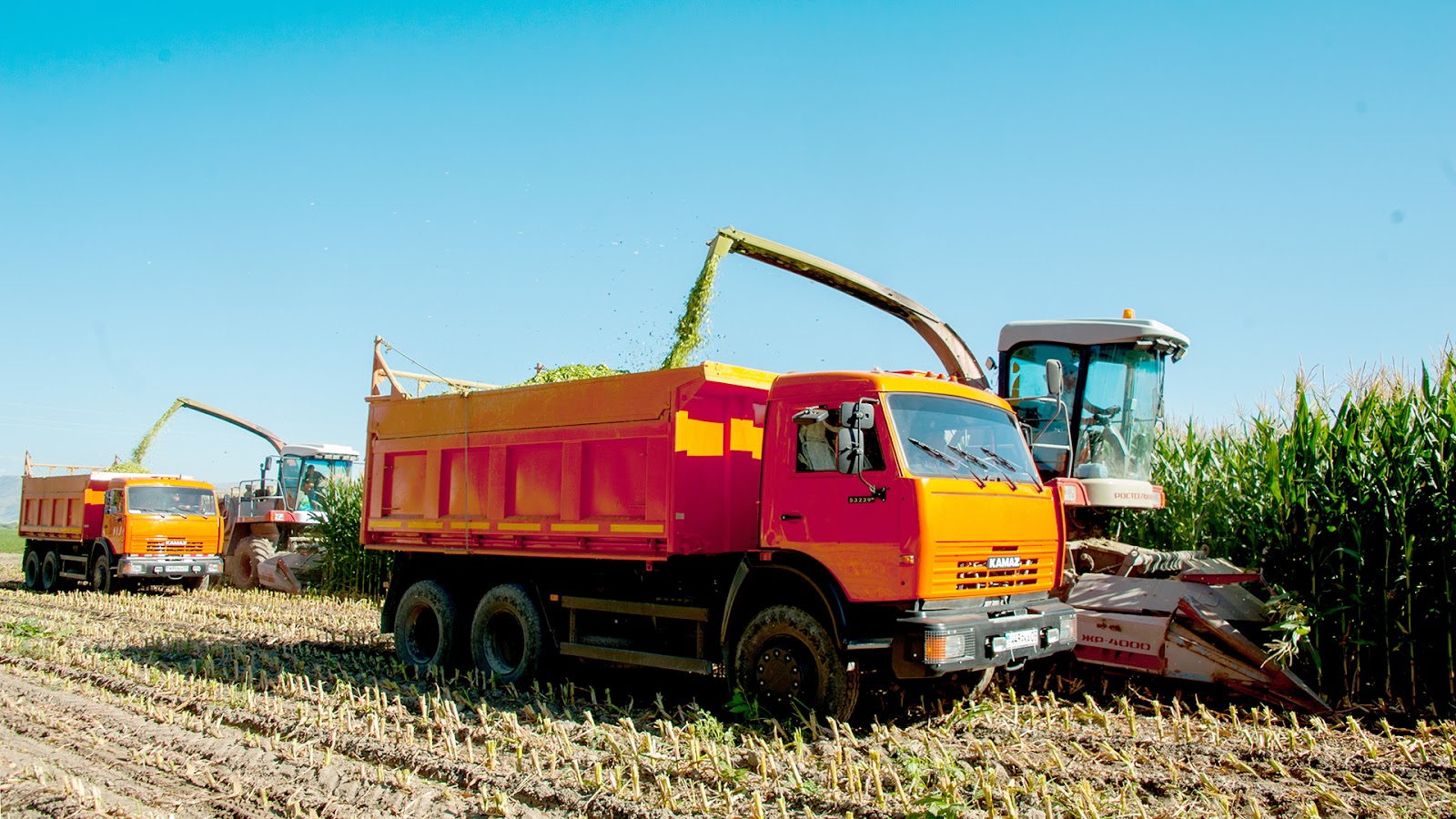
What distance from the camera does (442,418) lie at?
10.6m

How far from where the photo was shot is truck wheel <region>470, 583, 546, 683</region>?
948 cm

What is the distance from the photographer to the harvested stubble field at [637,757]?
18.7 ft

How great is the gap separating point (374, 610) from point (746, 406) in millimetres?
10243

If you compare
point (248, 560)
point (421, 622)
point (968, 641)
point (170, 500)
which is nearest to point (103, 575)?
point (170, 500)

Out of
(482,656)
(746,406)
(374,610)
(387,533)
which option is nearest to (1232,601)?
(746,406)

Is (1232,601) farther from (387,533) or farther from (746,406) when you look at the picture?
(387,533)

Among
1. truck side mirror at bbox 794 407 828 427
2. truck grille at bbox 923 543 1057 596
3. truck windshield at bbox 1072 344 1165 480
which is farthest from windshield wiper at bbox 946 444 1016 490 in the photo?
truck windshield at bbox 1072 344 1165 480

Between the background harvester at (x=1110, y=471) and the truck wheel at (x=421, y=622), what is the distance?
4.60 metres

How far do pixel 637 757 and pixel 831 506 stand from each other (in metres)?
2.18

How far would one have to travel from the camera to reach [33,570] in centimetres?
2347

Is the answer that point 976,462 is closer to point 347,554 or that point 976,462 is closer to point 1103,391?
point 1103,391

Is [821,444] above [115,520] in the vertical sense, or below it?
above

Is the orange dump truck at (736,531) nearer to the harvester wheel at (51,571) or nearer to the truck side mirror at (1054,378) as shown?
the truck side mirror at (1054,378)

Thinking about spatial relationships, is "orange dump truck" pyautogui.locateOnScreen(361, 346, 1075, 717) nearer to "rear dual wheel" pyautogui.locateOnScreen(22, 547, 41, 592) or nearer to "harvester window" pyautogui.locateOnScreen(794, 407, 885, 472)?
"harvester window" pyautogui.locateOnScreen(794, 407, 885, 472)
